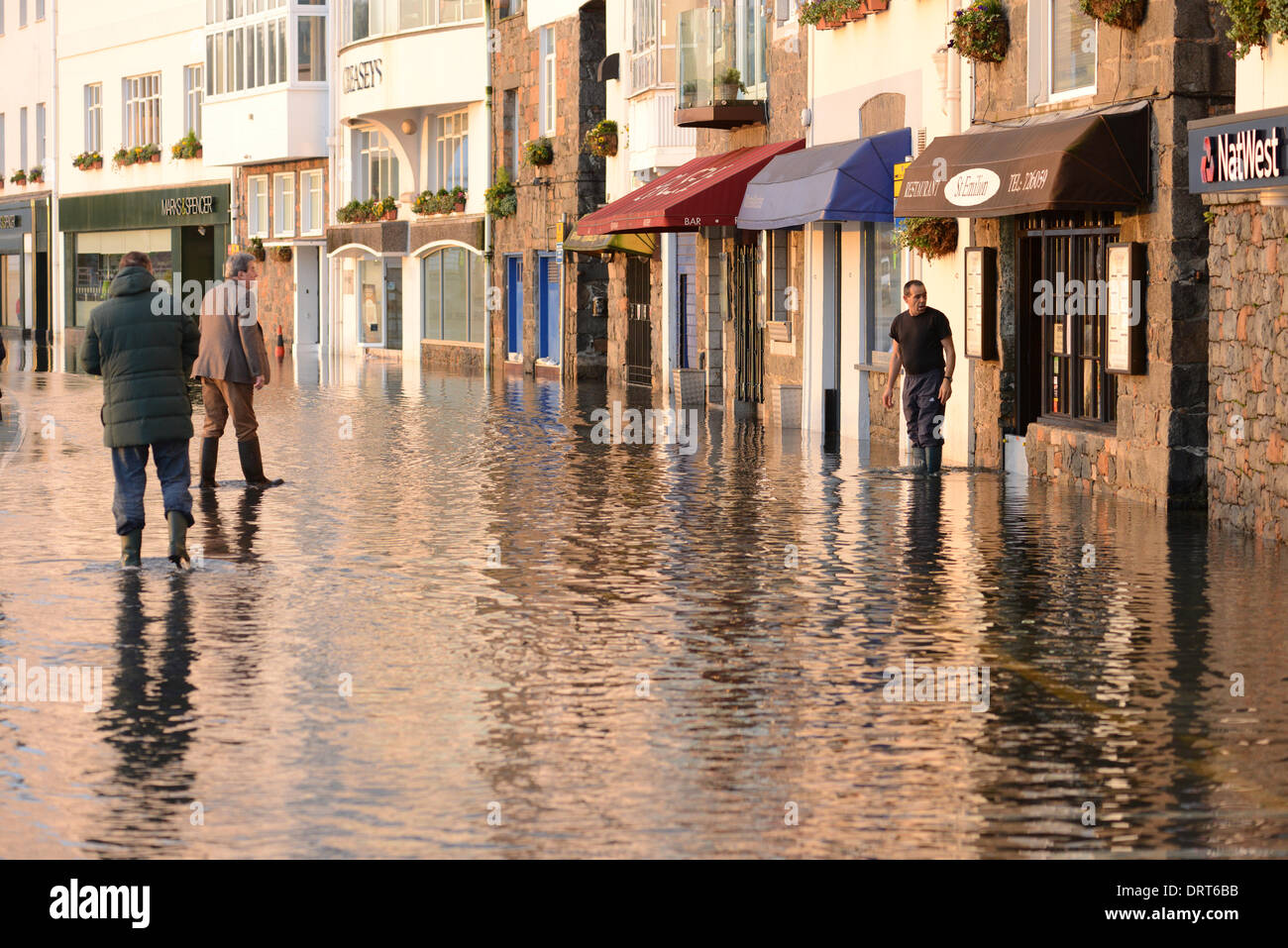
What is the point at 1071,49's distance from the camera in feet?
60.1

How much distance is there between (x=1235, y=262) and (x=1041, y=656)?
239 inches

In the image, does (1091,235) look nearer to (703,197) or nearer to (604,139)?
(703,197)

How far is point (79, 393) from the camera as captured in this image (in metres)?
34.2

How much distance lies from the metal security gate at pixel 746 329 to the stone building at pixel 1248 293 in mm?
13634

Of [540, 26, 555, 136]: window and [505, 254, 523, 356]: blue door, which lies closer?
[540, 26, 555, 136]: window

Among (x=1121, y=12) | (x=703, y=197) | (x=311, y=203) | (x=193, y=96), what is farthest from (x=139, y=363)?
(x=193, y=96)

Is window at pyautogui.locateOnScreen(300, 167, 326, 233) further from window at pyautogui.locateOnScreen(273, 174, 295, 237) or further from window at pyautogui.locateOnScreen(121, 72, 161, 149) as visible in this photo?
window at pyautogui.locateOnScreen(121, 72, 161, 149)

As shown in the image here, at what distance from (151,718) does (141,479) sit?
4.59 meters

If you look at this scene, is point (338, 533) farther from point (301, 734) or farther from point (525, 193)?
point (525, 193)

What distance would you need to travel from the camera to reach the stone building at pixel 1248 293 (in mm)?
13812

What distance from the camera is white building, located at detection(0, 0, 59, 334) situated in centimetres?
6731

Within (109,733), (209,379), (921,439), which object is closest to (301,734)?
(109,733)

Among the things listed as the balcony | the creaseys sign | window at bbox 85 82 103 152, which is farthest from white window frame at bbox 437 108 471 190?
the creaseys sign

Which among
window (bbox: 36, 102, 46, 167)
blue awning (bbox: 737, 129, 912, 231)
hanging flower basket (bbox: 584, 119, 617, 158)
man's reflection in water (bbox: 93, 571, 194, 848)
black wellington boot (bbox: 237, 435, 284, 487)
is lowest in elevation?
man's reflection in water (bbox: 93, 571, 194, 848)
